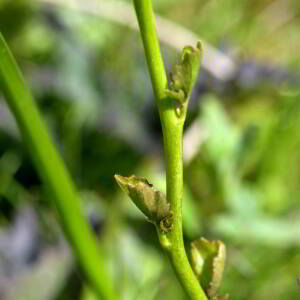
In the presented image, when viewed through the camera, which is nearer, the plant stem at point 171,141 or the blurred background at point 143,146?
the plant stem at point 171,141

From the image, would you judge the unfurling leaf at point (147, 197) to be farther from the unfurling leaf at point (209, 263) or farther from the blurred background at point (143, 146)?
the blurred background at point (143, 146)

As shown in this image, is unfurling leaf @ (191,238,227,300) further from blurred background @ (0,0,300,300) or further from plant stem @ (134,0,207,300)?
blurred background @ (0,0,300,300)

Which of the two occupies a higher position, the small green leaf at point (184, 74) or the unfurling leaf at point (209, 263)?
the small green leaf at point (184, 74)

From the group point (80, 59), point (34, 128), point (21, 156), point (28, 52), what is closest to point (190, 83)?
point (34, 128)

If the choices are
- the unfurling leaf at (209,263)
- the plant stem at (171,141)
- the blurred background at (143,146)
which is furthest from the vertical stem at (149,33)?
the blurred background at (143,146)

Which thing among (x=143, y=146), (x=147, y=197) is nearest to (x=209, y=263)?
(x=147, y=197)

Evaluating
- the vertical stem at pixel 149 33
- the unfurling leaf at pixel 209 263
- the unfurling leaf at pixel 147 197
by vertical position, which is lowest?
the unfurling leaf at pixel 147 197
